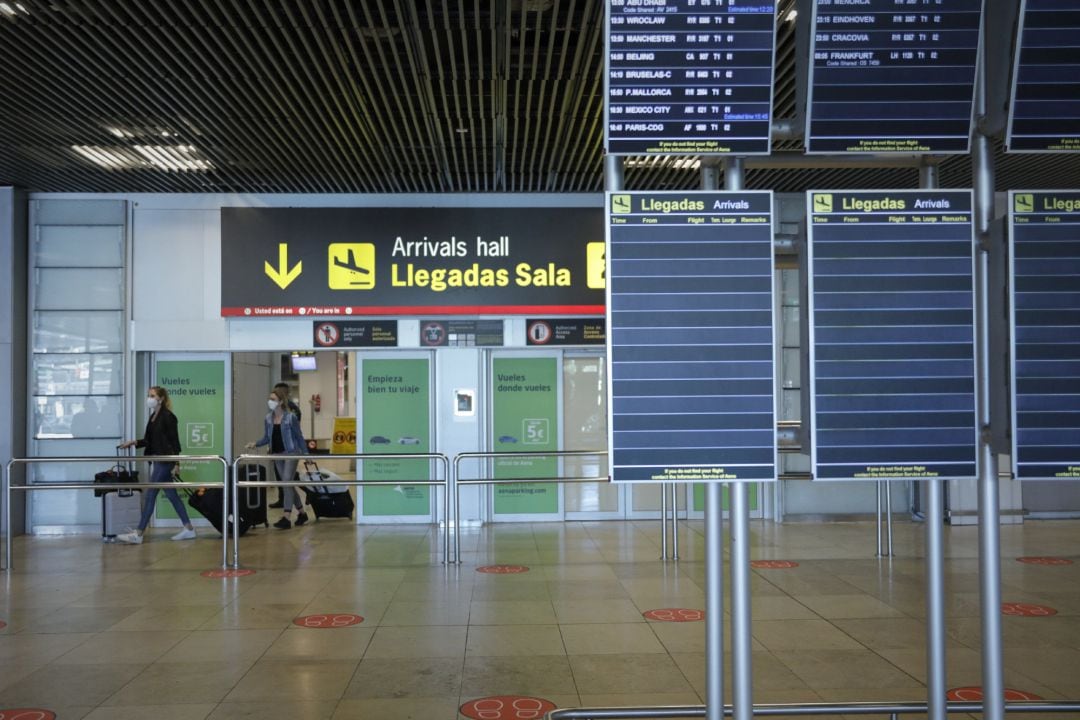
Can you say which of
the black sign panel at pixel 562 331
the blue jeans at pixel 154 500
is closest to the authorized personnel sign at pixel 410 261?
the black sign panel at pixel 562 331

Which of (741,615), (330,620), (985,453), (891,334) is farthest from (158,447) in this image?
(985,453)

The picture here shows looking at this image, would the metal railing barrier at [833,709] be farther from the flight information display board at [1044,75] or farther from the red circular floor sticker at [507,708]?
the flight information display board at [1044,75]

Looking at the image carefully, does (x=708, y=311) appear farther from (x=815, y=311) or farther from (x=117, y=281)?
(x=117, y=281)

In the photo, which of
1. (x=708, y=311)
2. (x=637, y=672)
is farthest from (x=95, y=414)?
(x=708, y=311)

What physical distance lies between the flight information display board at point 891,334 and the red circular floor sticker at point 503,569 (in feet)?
19.1

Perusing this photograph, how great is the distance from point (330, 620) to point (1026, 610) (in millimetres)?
4977

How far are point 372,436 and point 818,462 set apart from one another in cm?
959

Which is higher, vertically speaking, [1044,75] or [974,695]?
[1044,75]

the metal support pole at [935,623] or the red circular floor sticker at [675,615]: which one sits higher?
the metal support pole at [935,623]

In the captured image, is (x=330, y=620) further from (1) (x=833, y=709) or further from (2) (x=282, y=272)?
(2) (x=282, y=272)

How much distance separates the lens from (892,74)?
11.1 feet

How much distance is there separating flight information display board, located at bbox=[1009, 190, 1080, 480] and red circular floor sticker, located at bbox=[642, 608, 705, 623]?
385cm

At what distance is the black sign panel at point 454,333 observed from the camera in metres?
12.1

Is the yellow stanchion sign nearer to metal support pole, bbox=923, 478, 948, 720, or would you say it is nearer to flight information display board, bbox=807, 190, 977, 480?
flight information display board, bbox=807, 190, 977, 480
